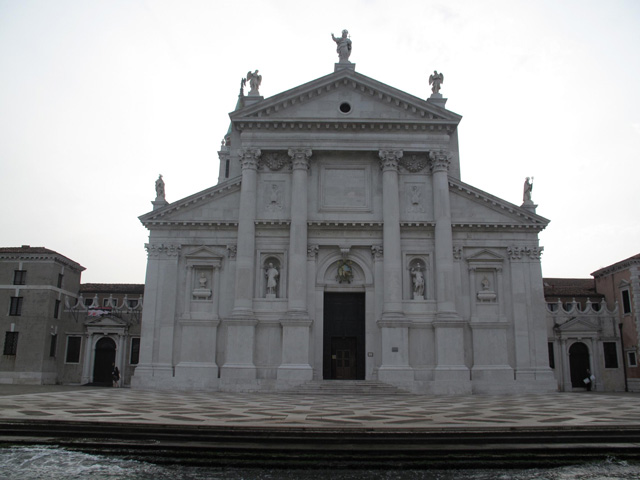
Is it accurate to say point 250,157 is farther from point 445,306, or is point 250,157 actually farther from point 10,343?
point 10,343

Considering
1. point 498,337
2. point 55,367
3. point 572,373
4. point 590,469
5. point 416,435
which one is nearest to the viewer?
point 590,469

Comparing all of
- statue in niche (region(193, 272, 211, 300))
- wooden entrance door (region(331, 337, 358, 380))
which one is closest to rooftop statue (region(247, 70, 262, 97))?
statue in niche (region(193, 272, 211, 300))

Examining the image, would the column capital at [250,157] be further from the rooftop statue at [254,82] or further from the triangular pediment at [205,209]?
the rooftop statue at [254,82]

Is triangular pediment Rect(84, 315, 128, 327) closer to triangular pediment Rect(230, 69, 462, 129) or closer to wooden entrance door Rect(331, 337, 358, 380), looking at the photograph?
wooden entrance door Rect(331, 337, 358, 380)

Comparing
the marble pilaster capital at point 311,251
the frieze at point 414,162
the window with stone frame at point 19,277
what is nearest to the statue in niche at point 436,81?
the frieze at point 414,162

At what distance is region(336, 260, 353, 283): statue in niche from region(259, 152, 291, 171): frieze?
285 inches

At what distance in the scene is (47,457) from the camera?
38.6 feet

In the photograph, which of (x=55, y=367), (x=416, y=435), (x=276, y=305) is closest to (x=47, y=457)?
(x=416, y=435)

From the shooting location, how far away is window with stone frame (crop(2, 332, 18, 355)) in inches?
1747

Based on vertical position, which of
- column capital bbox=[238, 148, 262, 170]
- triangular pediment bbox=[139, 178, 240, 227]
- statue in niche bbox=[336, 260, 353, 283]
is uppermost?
column capital bbox=[238, 148, 262, 170]

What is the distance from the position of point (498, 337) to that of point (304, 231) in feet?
43.6

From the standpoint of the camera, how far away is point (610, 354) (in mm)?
42812

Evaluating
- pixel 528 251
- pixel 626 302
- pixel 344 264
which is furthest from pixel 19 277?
pixel 626 302

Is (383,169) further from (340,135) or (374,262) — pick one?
(374,262)
